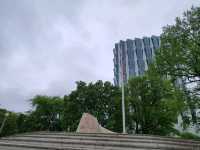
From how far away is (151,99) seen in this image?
3412 centimetres

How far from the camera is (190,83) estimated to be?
17.6m

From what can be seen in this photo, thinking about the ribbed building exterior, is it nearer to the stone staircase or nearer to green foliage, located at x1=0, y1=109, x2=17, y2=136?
green foliage, located at x1=0, y1=109, x2=17, y2=136

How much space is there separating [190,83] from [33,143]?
501 inches

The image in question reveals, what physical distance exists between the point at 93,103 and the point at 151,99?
392 inches

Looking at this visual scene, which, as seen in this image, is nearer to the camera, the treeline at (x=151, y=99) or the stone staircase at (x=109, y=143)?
the stone staircase at (x=109, y=143)

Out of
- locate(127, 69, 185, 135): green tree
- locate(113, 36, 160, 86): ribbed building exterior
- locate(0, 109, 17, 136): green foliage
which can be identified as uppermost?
locate(113, 36, 160, 86): ribbed building exterior

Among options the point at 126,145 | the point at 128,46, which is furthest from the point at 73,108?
the point at 128,46

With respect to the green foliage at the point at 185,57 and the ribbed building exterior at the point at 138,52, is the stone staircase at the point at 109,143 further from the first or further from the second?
the ribbed building exterior at the point at 138,52

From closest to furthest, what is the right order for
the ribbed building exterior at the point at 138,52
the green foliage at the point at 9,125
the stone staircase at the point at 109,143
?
the stone staircase at the point at 109,143, the green foliage at the point at 9,125, the ribbed building exterior at the point at 138,52

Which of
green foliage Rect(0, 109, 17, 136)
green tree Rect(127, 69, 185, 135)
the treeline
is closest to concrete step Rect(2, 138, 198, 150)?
the treeline

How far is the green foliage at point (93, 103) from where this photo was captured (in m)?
37.1

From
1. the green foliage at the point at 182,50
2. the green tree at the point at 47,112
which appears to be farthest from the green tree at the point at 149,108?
the green tree at the point at 47,112

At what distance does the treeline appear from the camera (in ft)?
56.4

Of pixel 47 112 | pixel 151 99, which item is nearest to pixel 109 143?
pixel 151 99
